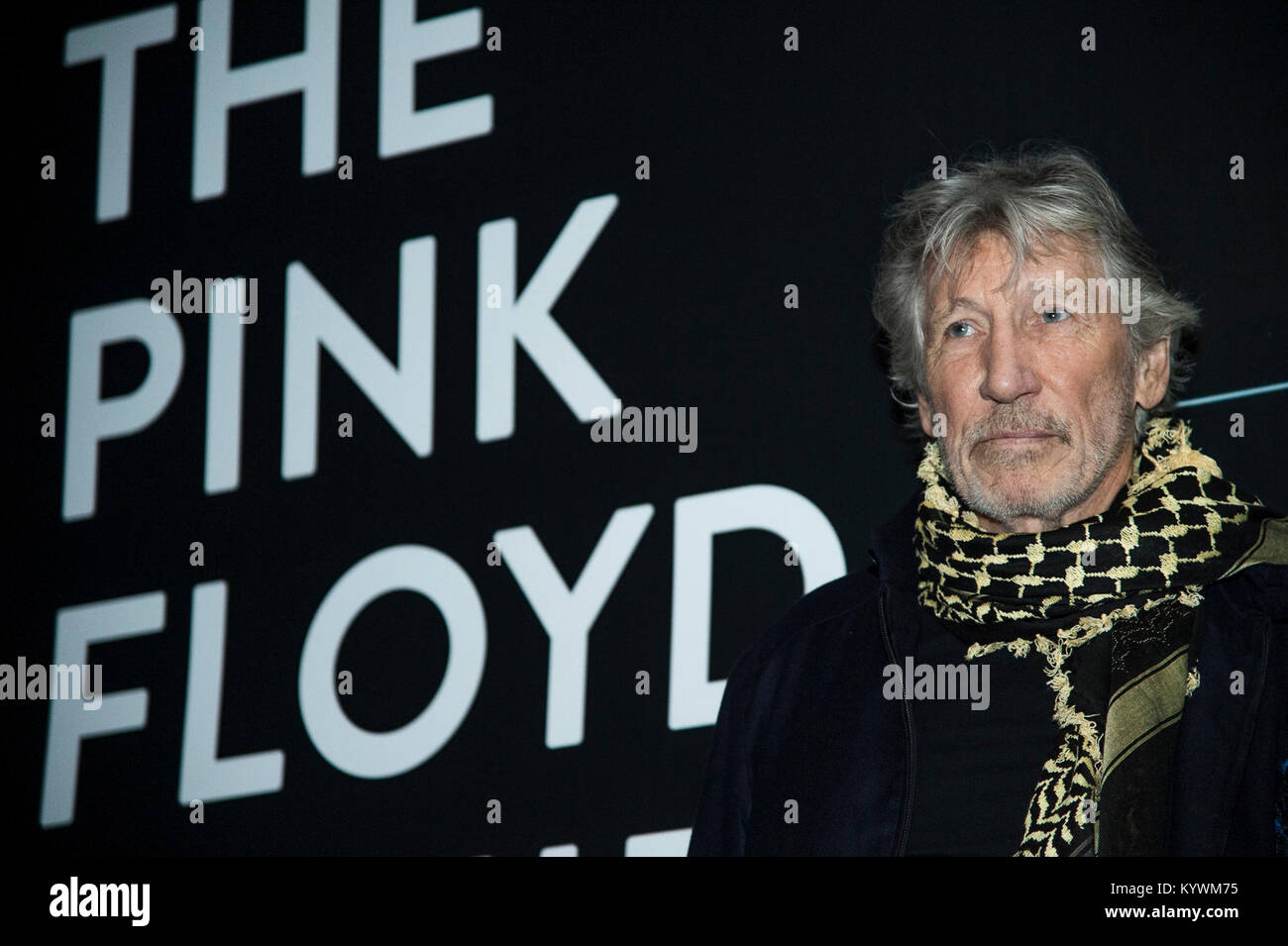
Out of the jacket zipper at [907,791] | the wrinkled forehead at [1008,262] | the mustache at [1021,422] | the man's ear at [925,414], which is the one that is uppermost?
the wrinkled forehead at [1008,262]

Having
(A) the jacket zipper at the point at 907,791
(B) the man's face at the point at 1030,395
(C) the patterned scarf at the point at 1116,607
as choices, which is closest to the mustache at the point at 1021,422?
(B) the man's face at the point at 1030,395

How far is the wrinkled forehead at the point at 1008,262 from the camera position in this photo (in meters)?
2.12

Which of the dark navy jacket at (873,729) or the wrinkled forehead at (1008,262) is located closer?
the dark navy jacket at (873,729)

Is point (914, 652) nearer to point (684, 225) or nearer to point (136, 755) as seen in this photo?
point (684, 225)

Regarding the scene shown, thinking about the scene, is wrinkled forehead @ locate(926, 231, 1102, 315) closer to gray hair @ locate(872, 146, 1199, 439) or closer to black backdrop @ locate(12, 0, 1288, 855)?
gray hair @ locate(872, 146, 1199, 439)

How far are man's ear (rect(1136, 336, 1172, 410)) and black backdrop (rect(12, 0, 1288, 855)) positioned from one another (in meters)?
0.24

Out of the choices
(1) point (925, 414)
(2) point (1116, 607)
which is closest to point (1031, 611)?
(2) point (1116, 607)

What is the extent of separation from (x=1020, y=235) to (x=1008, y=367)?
0.22 meters

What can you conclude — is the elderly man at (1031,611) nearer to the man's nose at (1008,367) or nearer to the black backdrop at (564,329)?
the man's nose at (1008,367)

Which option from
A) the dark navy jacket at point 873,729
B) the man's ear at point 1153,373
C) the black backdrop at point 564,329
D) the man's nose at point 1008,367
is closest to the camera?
the dark navy jacket at point 873,729

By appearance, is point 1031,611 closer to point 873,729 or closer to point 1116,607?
point 1116,607

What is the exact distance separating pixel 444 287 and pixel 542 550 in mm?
613

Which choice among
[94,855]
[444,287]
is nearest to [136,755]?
[94,855]
